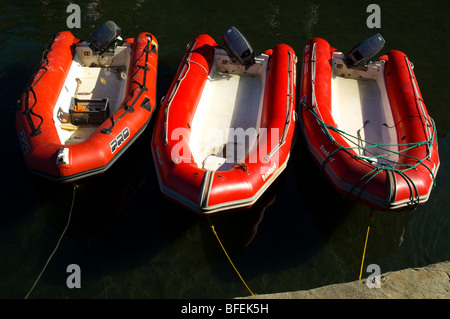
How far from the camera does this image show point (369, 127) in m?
8.12

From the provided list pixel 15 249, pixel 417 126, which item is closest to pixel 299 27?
pixel 417 126

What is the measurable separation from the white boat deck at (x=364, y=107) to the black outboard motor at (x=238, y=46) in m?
2.25

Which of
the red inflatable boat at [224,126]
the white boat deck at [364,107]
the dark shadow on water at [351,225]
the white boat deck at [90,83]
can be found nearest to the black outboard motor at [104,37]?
the white boat deck at [90,83]

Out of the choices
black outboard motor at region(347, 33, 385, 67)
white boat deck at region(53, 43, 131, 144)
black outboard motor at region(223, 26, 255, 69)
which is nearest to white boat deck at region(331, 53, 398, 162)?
black outboard motor at region(347, 33, 385, 67)

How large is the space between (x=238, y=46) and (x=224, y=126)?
78.4 inches

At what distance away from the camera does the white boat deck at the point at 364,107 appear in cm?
770

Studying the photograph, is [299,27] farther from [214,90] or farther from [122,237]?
[122,237]

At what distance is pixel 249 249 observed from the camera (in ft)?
22.0

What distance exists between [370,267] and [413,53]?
25.2 feet

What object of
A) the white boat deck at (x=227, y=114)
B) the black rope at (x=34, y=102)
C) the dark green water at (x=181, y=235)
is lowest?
the dark green water at (x=181, y=235)

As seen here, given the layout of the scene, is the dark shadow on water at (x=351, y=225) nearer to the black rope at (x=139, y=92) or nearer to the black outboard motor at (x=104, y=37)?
the black rope at (x=139, y=92)

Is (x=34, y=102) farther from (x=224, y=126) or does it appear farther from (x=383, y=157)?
(x=383, y=157)

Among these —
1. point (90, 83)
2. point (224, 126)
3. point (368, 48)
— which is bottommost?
point (224, 126)

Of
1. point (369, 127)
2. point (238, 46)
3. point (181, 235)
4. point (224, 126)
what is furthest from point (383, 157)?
point (181, 235)
